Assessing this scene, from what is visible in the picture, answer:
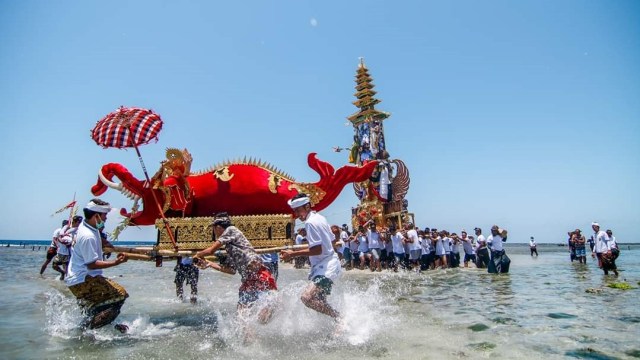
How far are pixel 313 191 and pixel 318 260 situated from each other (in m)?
1.71

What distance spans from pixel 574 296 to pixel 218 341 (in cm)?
665

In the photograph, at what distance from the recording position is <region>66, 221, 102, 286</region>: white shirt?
14.6ft

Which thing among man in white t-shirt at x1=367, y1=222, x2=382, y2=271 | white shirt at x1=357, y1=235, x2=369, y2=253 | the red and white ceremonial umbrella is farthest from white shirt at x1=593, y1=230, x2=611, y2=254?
the red and white ceremonial umbrella

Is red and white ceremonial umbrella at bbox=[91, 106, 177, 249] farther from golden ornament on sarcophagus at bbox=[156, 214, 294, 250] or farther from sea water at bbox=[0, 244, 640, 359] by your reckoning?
sea water at bbox=[0, 244, 640, 359]

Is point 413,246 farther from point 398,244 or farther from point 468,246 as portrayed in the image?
point 468,246

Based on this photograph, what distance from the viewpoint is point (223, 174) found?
5906 mm

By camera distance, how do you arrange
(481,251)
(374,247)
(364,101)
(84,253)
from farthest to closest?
(364,101), (481,251), (374,247), (84,253)

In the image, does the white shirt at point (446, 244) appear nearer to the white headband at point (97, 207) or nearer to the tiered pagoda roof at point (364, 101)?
the tiered pagoda roof at point (364, 101)

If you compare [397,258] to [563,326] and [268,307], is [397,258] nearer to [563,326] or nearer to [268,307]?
[563,326]

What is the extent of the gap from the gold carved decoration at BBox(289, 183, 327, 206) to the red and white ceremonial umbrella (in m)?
2.00

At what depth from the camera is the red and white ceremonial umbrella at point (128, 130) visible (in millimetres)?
5164

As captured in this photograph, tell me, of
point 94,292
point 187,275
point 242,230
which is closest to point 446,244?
point 187,275

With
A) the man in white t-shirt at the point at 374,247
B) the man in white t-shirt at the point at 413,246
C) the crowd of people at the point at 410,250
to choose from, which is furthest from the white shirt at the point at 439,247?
the man in white t-shirt at the point at 374,247

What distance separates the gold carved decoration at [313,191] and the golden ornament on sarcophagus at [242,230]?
23.5 inches
